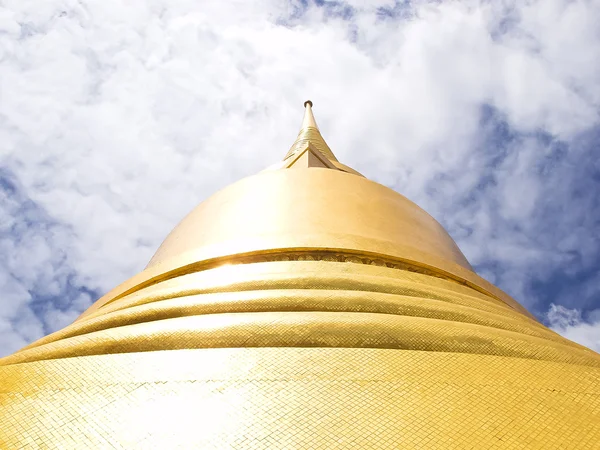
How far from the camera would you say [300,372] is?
2.39 m

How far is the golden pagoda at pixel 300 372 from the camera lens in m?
2.05

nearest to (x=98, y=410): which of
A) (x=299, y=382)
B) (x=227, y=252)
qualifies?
(x=299, y=382)

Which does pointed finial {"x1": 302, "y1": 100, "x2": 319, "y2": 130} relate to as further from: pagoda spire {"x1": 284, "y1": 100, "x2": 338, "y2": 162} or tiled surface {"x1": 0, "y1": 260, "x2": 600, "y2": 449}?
tiled surface {"x1": 0, "y1": 260, "x2": 600, "y2": 449}

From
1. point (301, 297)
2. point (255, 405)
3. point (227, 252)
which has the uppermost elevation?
point (227, 252)

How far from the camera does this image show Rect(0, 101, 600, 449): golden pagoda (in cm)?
205

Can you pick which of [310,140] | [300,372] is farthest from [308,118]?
[300,372]

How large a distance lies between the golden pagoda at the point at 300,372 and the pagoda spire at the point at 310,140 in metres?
4.87

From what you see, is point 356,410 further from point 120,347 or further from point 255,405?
point 120,347

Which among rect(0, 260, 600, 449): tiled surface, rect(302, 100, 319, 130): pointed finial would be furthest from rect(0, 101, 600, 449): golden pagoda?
rect(302, 100, 319, 130): pointed finial

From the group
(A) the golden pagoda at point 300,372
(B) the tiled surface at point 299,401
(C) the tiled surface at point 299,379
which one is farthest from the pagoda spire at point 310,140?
(B) the tiled surface at point 299,401

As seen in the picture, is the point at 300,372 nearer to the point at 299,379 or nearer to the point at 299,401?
the point at 299,379

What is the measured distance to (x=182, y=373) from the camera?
2.42 meters

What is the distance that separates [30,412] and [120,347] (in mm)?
615

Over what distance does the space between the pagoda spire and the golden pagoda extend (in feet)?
16.0
